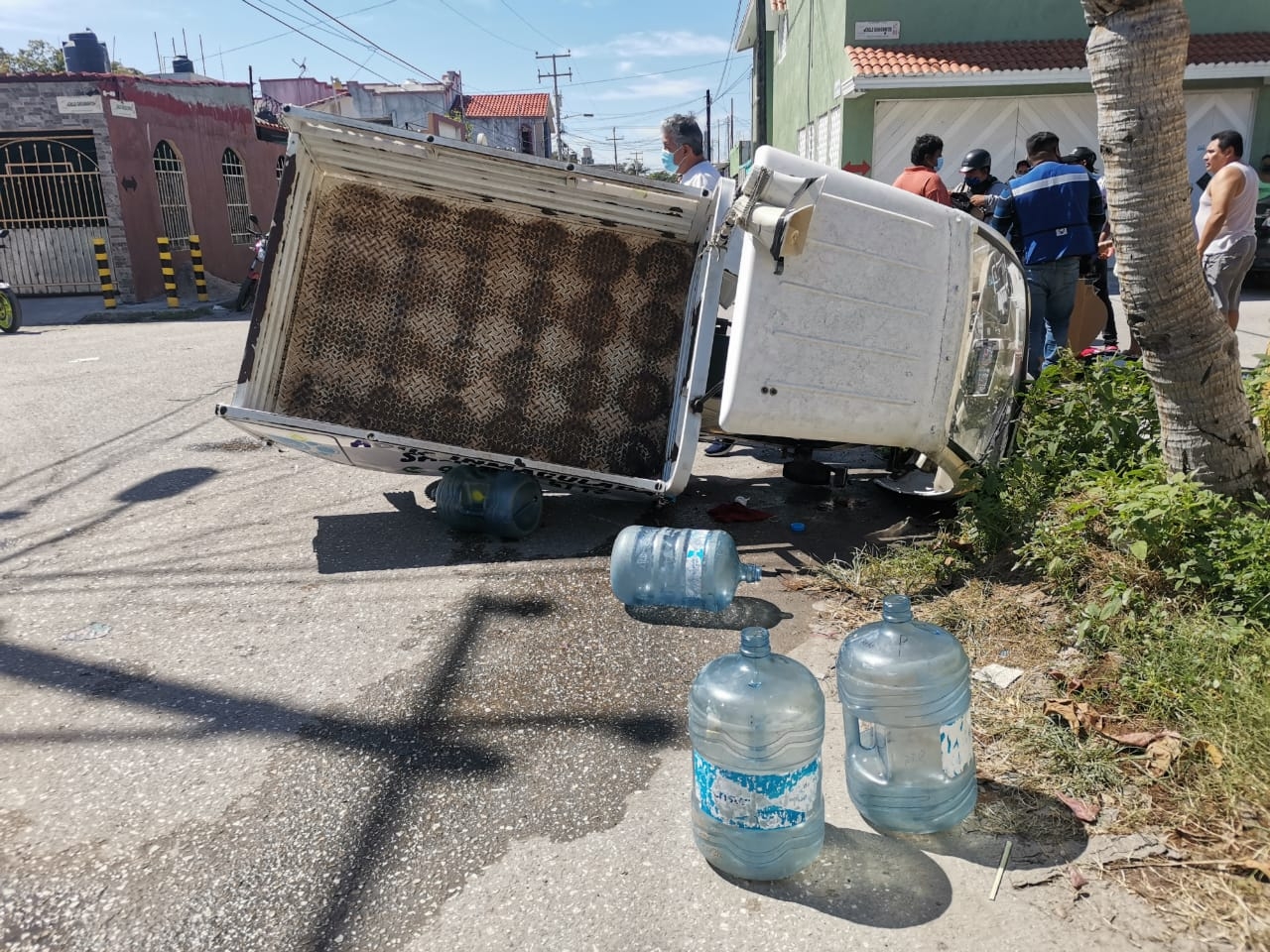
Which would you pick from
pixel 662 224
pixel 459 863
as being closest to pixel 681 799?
pixel 459 863

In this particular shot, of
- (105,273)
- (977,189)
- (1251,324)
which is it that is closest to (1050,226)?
(977,189)

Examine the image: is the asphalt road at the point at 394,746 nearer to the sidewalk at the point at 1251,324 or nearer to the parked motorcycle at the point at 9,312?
the sidewalk at the point at 1251,324

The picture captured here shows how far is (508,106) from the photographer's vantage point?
68.4 metres

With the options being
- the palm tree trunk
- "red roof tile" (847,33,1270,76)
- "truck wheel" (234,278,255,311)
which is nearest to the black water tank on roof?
"truck wheel" (234,278,255,311)

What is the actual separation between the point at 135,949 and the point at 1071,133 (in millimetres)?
17370

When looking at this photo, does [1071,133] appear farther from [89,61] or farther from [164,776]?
[89,61]

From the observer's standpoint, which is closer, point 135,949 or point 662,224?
point 135,949

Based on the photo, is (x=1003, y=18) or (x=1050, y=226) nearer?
(x=1050, y=226)

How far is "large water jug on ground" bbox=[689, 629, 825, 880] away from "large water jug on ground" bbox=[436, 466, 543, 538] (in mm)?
2358

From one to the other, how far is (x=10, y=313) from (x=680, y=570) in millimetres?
13482

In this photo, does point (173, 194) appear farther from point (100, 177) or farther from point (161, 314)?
point (161, 314)

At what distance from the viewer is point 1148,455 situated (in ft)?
13.2

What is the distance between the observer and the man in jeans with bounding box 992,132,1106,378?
604 cm

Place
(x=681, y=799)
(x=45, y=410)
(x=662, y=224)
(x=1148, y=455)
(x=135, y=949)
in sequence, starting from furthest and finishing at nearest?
(x=45, y=410)
(x=662, y=224)
(x=1148, y=455)
(x=681, y=799)
(x=135, y=949)
